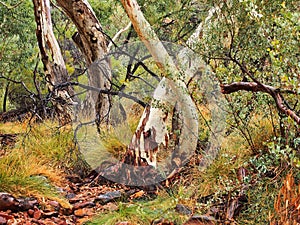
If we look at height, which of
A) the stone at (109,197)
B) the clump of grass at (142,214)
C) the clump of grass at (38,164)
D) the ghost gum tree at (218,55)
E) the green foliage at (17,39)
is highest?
the green foliage at (17,39)

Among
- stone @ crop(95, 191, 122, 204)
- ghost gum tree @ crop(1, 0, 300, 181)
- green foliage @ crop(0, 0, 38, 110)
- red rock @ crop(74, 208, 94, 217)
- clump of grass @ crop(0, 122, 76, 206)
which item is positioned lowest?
red rock @ crop(74, 208, 94, 217)

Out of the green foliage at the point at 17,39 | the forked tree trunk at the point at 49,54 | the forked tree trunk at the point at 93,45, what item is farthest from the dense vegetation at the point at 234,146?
the green foliage at the point at 17,39

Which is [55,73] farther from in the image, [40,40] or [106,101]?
[106,101]

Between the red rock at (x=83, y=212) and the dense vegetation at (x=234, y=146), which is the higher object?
the dense vegetation at (x=234, y=146)

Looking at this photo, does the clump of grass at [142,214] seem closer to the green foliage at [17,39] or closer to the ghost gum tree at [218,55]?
the ghost gum tree at [218,55]

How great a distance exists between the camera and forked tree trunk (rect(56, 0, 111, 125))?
5.82 m

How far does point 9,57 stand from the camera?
9.50 meters

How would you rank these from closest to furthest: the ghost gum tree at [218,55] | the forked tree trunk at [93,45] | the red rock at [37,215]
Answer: the ghost gum tree at [218,55], the red rock at [37,215], the forked tree trunk at [93,45]

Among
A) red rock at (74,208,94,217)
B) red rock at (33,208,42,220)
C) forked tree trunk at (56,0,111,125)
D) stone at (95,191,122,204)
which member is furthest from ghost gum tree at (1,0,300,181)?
red rock at (33,208,42,220)

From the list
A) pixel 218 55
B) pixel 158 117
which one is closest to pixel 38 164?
pixel 158 117

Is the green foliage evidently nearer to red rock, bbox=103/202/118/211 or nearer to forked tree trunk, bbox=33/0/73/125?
forked tree trunk, bbox=33/0/73/125

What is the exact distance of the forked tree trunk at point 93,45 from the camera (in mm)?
5820

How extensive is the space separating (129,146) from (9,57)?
17.9 feet

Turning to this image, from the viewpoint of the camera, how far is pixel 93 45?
6020 millimetres
